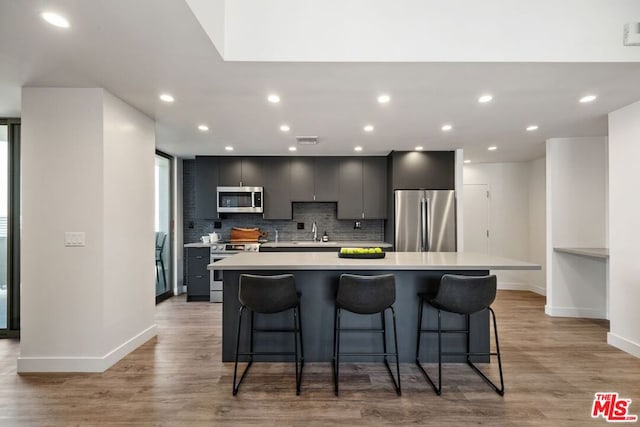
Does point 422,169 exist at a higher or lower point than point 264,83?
lower

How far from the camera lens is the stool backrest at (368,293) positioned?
253cm

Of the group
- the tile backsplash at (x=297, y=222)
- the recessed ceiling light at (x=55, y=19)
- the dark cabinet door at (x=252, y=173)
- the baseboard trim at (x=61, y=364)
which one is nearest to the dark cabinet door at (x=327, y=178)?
the tile backsplash at (x=297, y=222)

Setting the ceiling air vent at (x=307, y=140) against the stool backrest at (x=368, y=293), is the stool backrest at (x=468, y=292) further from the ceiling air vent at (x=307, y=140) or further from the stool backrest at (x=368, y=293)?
the ceiling air vent at (x=307, y=140)

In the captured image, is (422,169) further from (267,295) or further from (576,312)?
(267,295)

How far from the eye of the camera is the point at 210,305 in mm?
5137

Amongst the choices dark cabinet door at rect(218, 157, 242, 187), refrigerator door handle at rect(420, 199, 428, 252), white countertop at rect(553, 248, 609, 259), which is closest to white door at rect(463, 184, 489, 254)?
refrigerator door handle at rect(420, 199, 428, 252)

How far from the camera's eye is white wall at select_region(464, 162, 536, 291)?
243 inches

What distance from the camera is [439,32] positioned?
7.58 feet

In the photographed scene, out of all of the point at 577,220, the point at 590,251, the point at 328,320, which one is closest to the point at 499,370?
the point at 328,320

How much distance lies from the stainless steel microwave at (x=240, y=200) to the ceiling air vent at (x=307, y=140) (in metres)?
1.34

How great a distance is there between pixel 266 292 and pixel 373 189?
3584 millimetres

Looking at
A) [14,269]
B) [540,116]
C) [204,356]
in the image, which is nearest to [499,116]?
[540,116]

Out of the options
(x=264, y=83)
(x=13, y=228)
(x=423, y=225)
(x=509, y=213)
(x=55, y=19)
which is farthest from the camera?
(x=509, y=213)

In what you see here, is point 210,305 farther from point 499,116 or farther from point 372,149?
point 499,116
